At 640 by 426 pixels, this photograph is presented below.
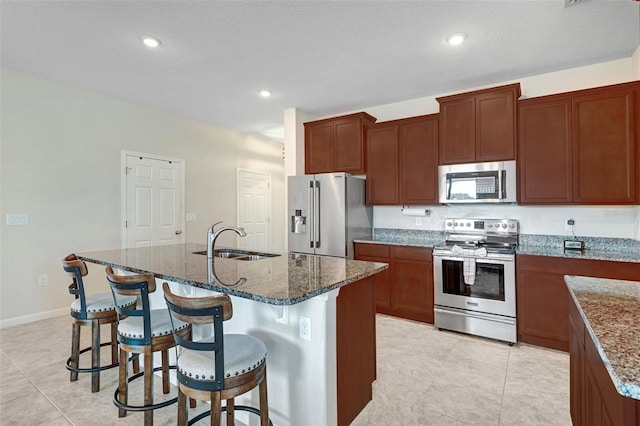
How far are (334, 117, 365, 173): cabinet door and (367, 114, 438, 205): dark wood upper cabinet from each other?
125mm

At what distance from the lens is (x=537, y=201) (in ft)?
10.6

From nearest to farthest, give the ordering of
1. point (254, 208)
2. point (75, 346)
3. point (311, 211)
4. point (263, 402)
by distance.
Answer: point (263, 402), point (75, 346), point (311, 211), point (254, 208)

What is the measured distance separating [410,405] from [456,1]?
287 cm

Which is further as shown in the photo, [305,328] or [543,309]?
[543,309]

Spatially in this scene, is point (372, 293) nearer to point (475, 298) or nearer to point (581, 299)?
point (581, 299)

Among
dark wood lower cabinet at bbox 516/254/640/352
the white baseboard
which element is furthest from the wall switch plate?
the white baseboard

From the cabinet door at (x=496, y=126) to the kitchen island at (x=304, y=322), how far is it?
2250mm

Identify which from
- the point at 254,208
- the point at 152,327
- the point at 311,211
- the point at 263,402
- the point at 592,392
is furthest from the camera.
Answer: the point at 254,208

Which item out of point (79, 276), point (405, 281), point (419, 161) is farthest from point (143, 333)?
point (419, 161)

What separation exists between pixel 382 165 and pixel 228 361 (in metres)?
3.32

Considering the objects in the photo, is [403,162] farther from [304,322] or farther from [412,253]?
[304,322]

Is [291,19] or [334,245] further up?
[291,19]

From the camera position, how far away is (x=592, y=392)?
1.23 meters

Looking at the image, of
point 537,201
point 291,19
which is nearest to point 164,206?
point 291,19
